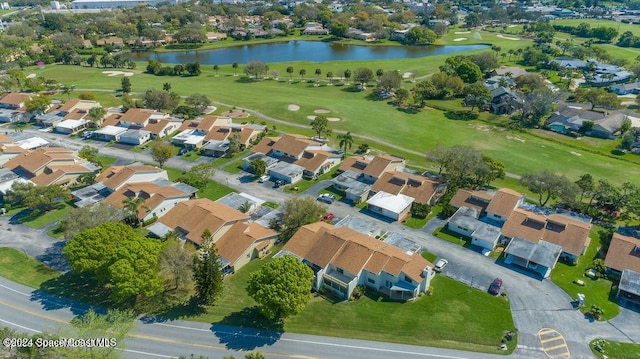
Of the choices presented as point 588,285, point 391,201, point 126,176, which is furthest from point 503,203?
point 126,176

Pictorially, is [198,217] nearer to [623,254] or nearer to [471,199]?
[471,199]

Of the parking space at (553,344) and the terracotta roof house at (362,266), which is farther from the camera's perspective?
the terracotta roof house at (362,266)

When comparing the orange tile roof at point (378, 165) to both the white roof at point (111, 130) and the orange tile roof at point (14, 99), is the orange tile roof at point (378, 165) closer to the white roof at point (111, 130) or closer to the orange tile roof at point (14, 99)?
the white roof at point (111, 130)

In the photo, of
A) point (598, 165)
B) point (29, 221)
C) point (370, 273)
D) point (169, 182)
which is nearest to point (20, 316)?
point (29, 221)

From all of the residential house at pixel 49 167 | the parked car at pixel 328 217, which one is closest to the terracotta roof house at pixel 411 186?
the parked car at pixel 328 217

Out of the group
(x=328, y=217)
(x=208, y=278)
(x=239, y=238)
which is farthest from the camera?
(x=328, y=217)

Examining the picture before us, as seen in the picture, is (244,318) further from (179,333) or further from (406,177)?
(406,177)

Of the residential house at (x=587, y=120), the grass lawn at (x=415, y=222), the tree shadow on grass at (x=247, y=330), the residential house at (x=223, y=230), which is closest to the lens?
the tree shadow on grass at (x=247, y=330)
